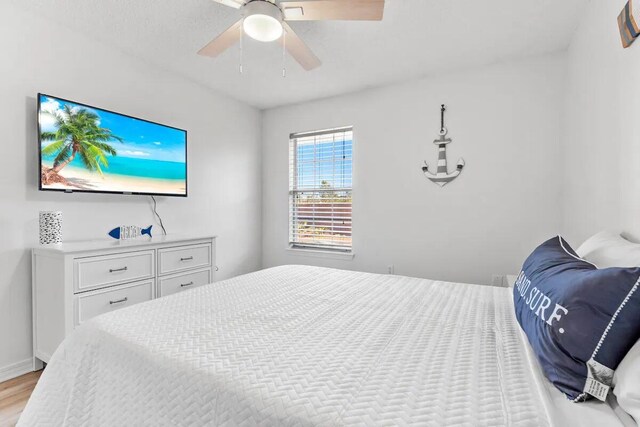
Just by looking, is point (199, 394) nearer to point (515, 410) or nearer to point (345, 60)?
point (515, 410)

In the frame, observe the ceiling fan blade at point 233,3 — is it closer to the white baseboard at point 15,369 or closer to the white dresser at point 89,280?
the white dresser at point 89,280

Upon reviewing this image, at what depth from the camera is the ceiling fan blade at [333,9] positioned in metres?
1.66

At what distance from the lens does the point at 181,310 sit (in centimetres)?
138

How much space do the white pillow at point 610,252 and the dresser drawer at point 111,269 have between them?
258 cm

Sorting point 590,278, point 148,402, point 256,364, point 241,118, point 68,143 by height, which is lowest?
point 148,402

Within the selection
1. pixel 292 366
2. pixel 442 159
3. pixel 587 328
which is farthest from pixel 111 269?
pixel 442 159

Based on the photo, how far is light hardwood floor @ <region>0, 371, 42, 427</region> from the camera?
1704 millimetres

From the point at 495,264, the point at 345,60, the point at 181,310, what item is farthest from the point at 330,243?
the point at 181,310

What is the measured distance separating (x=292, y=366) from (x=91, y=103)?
265cm

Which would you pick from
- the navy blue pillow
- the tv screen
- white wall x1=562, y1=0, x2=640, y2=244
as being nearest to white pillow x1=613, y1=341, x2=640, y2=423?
the navy blue pillow

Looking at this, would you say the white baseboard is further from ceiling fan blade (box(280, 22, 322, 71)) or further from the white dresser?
ceiling fan blade (box(280, 22, 322, 71))

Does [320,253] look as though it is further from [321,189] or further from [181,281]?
[181,281]

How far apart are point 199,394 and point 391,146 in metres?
2.97

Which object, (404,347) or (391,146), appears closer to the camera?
(404,347)
